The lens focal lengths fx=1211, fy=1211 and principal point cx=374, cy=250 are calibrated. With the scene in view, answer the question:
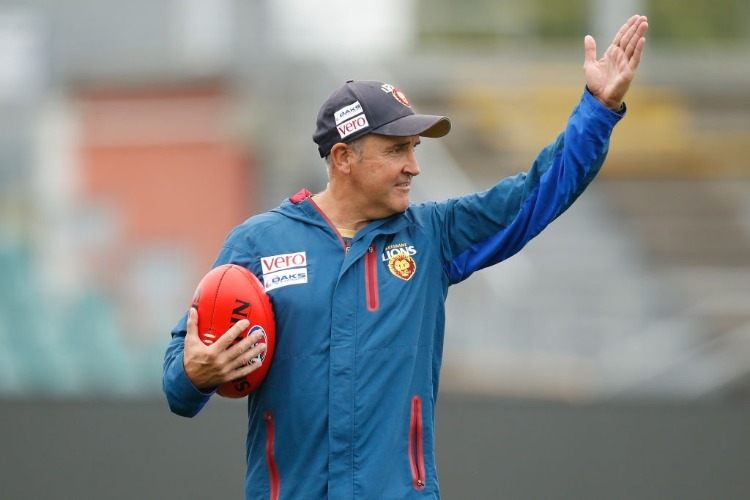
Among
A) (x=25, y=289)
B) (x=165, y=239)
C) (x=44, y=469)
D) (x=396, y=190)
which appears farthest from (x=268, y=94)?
(x=396, y=190)

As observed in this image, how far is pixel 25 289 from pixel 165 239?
1.47 metres

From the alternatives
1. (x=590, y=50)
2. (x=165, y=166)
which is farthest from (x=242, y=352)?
(x=165, y=166)

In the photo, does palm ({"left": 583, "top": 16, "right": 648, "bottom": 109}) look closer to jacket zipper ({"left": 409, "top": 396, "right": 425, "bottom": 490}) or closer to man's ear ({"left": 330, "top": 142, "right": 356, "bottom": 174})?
man's ear ({"left": 330, "top": 142, "right": 356, "bottom": 174})

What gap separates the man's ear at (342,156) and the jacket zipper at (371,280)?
0.81ft

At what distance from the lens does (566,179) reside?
318cm

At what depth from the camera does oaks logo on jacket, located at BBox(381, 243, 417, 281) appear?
10.7ft

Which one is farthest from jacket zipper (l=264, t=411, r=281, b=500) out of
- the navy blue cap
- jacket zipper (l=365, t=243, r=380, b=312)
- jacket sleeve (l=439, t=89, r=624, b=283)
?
the navy blue cap

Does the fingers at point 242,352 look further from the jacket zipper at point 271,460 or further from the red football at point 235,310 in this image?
the jacket zipper at point 271,460

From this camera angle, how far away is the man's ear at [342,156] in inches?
131

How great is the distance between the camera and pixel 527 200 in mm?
3271

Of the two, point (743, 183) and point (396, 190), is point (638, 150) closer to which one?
point (743, 183)

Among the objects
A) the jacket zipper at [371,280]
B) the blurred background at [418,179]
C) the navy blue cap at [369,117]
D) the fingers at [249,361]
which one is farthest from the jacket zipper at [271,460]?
the blurred background at [418,179]

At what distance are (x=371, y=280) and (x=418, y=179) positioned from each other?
791cm

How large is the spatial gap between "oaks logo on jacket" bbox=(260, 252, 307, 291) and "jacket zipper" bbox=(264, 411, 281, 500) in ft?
1.14
